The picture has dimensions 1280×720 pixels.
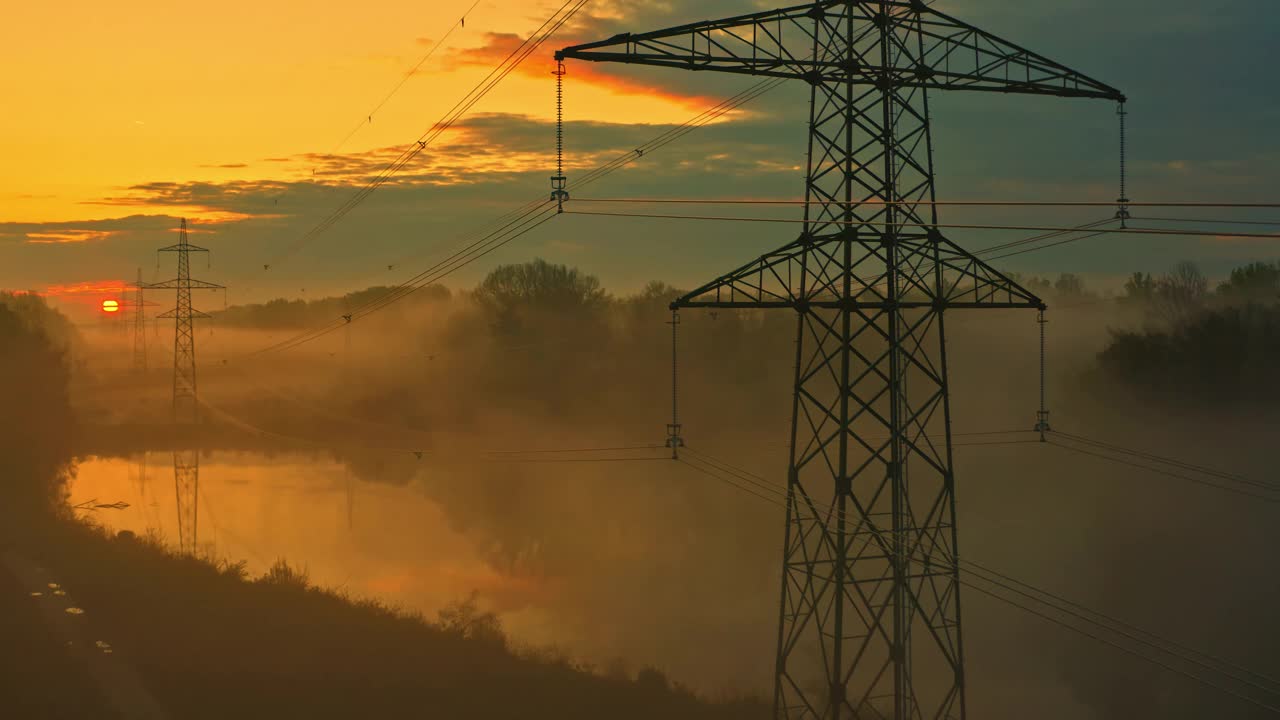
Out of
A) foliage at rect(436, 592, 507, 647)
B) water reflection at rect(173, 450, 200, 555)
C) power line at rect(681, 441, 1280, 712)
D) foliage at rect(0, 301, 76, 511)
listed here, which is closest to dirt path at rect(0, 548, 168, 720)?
foliage at rect(436, 592, 507, 647)

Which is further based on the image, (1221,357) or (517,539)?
(517,539)

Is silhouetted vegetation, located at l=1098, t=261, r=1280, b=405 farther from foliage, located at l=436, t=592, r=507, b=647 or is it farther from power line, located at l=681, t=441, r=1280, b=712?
foliage, located at l=436, t=592, r=507, b=647

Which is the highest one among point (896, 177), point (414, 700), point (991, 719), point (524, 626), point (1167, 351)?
point (896, 177)

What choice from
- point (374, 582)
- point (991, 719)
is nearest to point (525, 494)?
point (374, 582)

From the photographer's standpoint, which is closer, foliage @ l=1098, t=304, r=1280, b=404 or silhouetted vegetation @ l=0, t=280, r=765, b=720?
silhouetted vegetation @ l=0, t=280, r=765, b=720

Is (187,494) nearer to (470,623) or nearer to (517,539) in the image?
(517,539)

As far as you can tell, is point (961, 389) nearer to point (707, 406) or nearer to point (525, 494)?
point (707, 406)

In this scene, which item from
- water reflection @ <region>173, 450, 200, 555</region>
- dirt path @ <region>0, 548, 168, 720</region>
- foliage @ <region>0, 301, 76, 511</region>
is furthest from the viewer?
foliage @ <region>0, 301, 76, 511</region>

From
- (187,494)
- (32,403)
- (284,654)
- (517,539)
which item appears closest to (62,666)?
(284,654)

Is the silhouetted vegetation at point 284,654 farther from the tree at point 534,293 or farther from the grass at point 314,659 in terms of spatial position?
the tree at point 534,293
